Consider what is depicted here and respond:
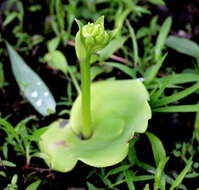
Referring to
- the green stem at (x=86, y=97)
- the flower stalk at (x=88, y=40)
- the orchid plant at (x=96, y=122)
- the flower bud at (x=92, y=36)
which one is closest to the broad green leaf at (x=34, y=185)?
the orchid plant at (x=96, y=122)

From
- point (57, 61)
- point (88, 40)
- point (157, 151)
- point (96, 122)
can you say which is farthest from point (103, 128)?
point (57, 61)

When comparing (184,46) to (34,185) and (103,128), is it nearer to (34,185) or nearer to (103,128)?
(103,128)

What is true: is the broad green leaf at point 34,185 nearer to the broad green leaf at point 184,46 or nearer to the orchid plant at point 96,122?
the orchid plant at point 96,122

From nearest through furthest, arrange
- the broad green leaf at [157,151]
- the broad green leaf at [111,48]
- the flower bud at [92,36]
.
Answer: the flower bud at [92,36] → the broad green leaf at [157,151] → the broad green leaf at [111,48]

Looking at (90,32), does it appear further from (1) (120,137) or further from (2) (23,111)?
(2) (23,111)

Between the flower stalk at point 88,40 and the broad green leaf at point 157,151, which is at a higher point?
the flower stalk at point 88,40

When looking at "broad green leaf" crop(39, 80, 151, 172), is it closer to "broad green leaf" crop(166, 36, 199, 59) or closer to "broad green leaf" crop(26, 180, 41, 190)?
"broad green leaf" crop(26, 180, 41, 190)

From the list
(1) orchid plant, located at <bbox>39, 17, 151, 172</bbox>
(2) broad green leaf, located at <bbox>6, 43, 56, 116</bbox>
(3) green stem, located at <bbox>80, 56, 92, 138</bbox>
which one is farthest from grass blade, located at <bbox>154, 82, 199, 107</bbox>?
(2) broad green leaf, located at <bbox>6, 43, 56, 116</bbox>
